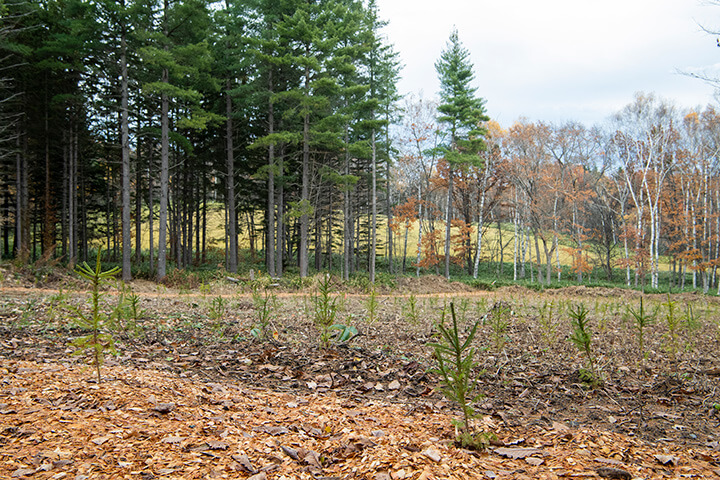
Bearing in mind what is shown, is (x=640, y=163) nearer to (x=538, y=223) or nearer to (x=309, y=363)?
(x=538, y=223)

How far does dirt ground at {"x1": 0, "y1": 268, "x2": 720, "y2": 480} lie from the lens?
74.2 inches

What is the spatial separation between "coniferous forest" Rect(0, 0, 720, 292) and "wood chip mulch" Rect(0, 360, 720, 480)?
14120 mm

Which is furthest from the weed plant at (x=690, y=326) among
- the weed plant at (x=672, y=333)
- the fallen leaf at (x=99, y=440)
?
the fallen leaf at (x=99, y=440)

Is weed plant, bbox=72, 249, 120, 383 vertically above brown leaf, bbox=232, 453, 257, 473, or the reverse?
weed plant, bbox=72, 249, 120, 383

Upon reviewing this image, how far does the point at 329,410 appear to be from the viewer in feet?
8.80

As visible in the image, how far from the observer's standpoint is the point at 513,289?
19.6m

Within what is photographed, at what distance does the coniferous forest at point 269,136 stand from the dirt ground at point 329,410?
1291cm

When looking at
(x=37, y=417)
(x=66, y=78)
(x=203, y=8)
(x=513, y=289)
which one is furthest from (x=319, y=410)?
(x=66, y=78)

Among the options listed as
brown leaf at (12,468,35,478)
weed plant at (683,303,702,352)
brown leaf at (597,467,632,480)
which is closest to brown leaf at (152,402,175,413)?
brown leaf at (12,468,35,478)

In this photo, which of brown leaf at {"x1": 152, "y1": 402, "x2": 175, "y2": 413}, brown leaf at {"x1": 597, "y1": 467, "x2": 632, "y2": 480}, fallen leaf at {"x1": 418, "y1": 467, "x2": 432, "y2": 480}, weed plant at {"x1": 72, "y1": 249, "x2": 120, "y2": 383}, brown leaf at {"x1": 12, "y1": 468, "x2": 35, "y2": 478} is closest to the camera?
brown leaf at {"x1": 12, "y1": 468, "x2": 35, "y2": 478}

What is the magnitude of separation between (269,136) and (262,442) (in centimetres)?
1632

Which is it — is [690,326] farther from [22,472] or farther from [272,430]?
[22,472]

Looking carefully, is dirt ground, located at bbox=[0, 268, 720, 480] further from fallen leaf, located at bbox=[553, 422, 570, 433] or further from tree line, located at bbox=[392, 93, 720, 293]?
tree line, located at bbox=[392, 93, 720, 293]

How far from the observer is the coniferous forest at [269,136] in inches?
599
